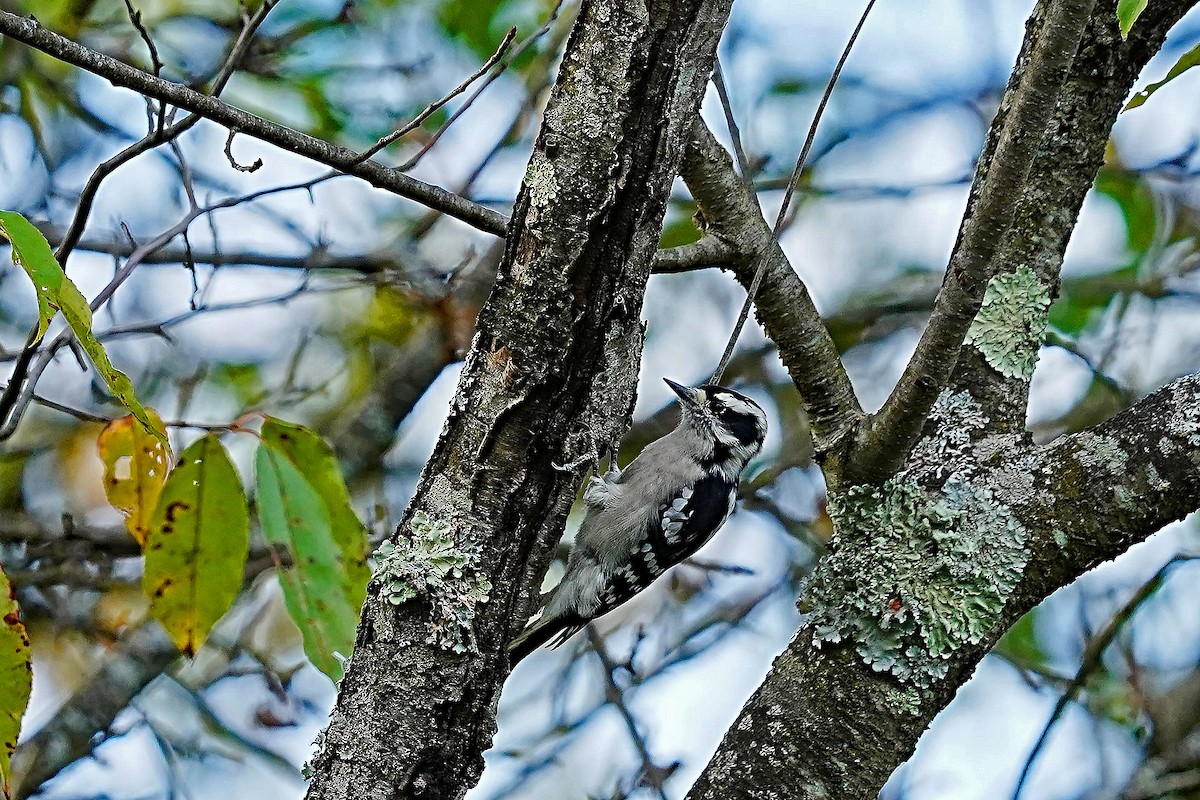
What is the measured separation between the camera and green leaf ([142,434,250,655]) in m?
2.29

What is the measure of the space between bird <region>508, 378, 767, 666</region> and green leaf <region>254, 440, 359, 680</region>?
1.84m

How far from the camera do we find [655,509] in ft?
14.7

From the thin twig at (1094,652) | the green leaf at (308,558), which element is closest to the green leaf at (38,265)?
the green leaf at (308,558)

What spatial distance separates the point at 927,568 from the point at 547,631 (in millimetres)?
2008

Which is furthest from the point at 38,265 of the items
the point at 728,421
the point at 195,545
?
the point at 728,421

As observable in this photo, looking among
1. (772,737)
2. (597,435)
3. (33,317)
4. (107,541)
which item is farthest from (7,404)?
(33,317)

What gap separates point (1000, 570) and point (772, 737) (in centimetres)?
61

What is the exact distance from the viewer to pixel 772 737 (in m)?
2.42

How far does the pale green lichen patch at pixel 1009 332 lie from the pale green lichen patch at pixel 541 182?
134 centimetres

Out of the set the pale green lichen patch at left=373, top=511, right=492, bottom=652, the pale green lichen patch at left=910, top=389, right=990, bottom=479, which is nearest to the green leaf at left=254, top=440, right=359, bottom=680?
the pale green lichen patch at left=373, top=511, right=492, bottom=652

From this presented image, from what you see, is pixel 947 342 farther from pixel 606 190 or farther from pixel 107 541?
pixel 107 541

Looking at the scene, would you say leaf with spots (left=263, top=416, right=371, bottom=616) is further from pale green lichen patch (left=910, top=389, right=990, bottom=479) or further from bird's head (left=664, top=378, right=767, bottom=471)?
bird's head (left=664, top=378, right=767, bottom=471)

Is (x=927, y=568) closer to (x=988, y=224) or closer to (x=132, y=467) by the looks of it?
(x=988, y=224)

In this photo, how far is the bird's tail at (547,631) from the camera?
4.11m
